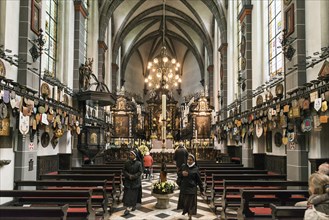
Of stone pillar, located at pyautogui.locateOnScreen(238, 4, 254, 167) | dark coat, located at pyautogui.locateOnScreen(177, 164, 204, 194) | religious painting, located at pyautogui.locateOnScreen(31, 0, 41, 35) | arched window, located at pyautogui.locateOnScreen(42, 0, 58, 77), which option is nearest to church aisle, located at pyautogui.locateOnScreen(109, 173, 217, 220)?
dark coat, located at pyautogui.locateOnScreen(177, 164, 204, 194)

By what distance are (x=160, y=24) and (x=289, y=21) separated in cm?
2206

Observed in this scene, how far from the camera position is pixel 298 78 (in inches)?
334

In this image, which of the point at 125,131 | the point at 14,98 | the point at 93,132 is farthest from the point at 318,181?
the point at 125,131

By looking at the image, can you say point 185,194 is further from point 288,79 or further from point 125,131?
point 125,131

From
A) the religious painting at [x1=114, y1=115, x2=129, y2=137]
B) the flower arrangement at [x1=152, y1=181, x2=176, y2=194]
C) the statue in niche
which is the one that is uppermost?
the statue in niche

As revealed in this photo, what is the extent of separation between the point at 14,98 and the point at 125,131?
18866mm

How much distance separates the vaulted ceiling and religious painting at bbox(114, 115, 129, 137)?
195 inches

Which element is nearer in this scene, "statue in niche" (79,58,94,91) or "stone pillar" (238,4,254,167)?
"stone pillar" (238,4,254,167)

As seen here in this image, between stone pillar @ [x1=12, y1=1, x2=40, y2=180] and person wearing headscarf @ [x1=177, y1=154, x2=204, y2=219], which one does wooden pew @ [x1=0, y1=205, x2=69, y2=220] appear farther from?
stone pillar @ [x1=12, y1=1, x2=40, y2=180]

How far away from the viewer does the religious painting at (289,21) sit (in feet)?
29.7

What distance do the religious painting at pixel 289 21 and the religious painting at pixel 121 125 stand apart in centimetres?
1831

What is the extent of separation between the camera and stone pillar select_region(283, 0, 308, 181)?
8203 mm

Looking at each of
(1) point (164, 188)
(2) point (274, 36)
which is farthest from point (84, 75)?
(2) point (274, 36)

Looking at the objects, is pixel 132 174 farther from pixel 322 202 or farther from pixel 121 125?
pixel 121 125
